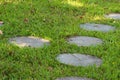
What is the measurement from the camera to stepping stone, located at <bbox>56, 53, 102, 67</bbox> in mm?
5109

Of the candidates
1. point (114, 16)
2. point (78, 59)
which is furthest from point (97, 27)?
point (78, 59)

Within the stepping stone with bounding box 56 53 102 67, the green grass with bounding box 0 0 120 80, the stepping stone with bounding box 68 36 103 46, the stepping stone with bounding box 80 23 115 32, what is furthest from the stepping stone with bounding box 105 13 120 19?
the stepping stone with bounding box 56 53 102 67

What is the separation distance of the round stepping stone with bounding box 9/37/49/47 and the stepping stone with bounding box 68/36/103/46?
501 millimetres

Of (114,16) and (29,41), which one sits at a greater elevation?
(29,41)

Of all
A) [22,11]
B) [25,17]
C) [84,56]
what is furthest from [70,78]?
[22,11]

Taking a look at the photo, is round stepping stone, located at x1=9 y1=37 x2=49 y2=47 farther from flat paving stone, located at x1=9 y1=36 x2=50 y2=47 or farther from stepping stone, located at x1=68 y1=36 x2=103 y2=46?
stepping stone, located at x1=68 y1=36 x2=103 y2=46

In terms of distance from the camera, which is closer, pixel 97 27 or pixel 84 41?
pixel 84 41

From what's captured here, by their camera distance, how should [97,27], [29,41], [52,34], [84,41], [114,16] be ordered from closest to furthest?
[29,41]
[84,41]
[52,34]
[97,27]
[114,16]

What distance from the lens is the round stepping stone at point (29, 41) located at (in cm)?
568

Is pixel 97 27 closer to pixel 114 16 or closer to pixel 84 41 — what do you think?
pixel 84 41

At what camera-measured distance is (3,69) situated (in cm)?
461

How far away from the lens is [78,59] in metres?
5.25

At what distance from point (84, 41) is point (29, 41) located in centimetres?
99

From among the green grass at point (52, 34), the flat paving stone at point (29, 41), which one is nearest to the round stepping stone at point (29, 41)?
the flat paving stone at point (29, 41)
